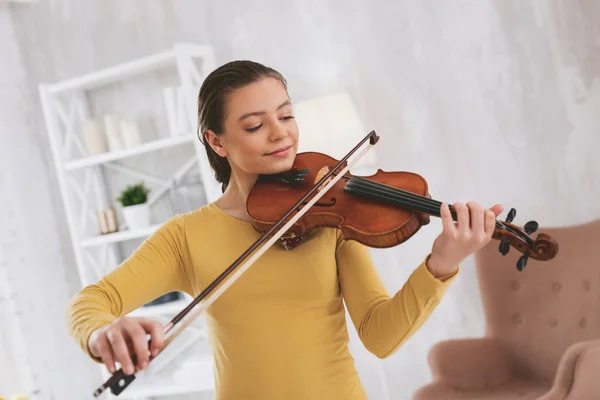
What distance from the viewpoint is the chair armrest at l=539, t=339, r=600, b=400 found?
1.76 m

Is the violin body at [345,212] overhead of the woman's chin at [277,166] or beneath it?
beneath

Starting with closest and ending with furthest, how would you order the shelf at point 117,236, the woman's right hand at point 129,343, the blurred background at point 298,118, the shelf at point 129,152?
the woman's right hand at point 129,343, the blurred background at point 298,118, the shelf at point 129,152, the shelf at point 117,236

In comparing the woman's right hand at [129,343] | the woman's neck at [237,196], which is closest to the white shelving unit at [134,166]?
the woman's neck at [237,196]

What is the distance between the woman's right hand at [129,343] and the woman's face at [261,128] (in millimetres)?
433

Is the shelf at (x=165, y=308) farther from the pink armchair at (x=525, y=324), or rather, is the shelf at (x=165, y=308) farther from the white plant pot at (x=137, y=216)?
the pink armchair at (x=525, y=324)

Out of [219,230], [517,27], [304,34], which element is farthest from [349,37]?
[219,230]

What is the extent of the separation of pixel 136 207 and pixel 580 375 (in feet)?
5.97

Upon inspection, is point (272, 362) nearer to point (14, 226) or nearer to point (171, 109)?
point (171, 109)

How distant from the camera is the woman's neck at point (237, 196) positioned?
1.18m

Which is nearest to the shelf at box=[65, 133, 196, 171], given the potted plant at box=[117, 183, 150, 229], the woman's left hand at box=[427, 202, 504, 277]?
the potted plant at box=[117, 183, 150, 229]

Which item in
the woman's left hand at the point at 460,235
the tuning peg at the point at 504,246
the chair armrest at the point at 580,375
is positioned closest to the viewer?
the woman's left hand at the point at 460,235

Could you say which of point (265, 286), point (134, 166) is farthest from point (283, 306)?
point (134, 166)

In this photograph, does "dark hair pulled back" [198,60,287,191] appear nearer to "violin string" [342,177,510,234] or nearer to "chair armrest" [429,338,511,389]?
"violin string" [342,177,510,234]

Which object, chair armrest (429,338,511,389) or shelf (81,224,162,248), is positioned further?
shelf (81,224,162,248)
